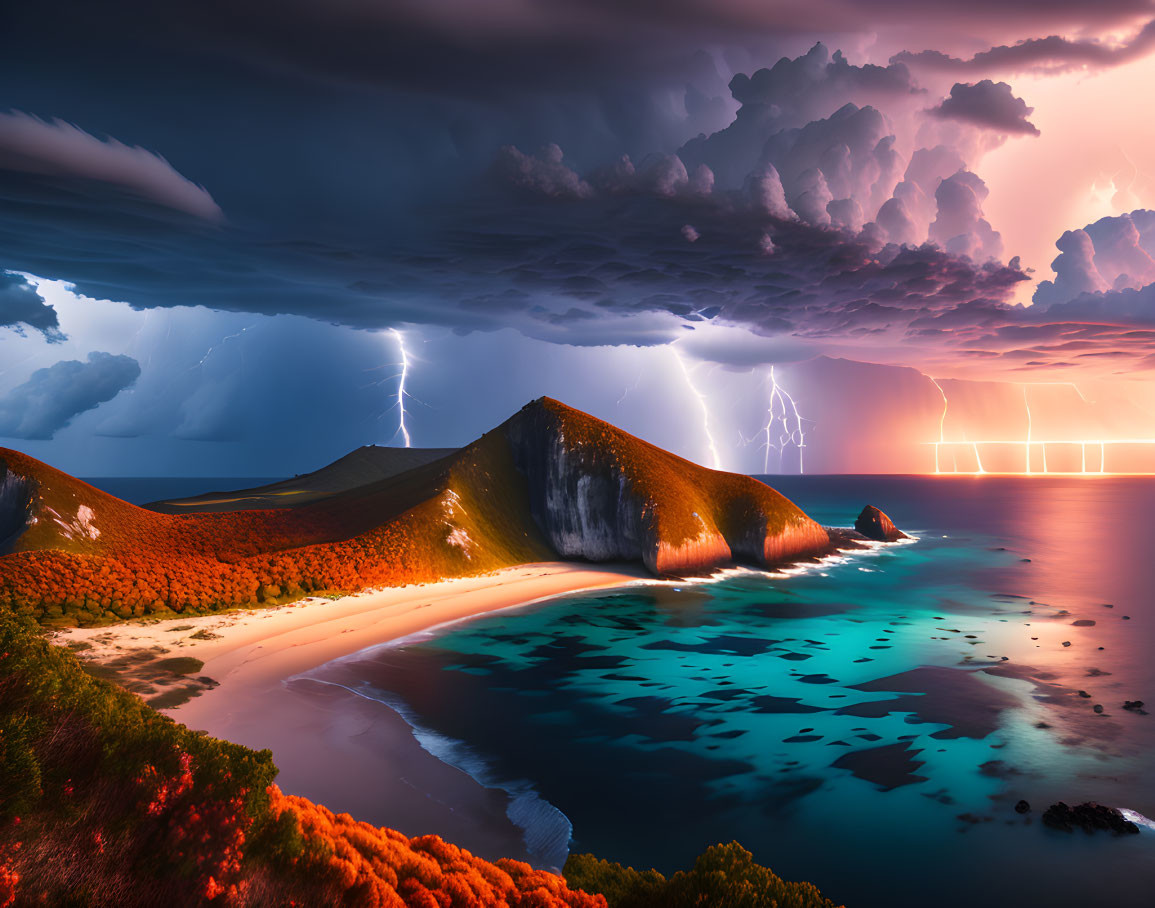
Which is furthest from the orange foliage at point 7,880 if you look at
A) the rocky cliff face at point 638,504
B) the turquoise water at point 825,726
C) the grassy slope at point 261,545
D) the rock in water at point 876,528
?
the rock in water at point 876,528

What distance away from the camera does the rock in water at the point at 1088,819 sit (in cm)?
1830

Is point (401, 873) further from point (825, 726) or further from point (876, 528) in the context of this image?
point (876, 528)

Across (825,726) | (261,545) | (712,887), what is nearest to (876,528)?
(825,726)

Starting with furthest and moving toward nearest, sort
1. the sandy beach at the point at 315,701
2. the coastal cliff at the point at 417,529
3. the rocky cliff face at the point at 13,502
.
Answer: the rocky cliff face at the point at 13,502 < the coastal cliff at the point at 417,529 < the sandy beach at the point at 315,701

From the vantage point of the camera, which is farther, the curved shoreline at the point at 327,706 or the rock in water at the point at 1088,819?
the rock in water at the point at 1088,819

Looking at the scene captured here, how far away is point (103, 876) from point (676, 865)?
13.5 m

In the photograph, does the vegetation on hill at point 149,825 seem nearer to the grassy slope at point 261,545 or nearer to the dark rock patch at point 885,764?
the dark rock patch at point 885,764

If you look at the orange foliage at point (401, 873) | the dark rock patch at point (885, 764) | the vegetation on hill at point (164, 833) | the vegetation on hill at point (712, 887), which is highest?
the vegetation on hill at point (164, 833)

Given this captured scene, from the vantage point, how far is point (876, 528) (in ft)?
324

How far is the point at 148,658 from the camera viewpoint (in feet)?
98.9

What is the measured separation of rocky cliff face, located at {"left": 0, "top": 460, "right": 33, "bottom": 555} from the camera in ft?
155

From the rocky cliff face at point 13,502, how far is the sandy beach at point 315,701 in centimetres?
2072

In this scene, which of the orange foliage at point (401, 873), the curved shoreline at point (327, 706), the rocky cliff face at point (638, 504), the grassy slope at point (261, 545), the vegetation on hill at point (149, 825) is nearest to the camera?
the vegetation on hill at point (149, 825)

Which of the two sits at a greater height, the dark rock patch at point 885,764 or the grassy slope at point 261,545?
the grassy slope at point 261,545
